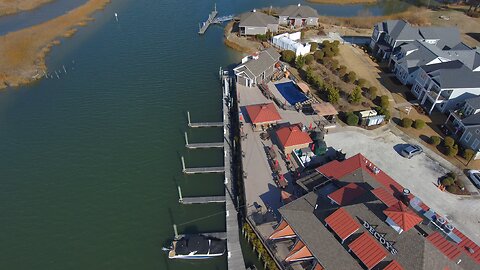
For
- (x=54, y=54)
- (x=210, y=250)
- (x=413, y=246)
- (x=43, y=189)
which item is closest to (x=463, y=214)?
(x=413, y=246)

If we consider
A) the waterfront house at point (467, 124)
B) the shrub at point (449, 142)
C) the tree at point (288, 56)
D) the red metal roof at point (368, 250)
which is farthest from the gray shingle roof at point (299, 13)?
the red metal roof at point (368, 250)

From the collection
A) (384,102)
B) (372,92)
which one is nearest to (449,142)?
(384,102)

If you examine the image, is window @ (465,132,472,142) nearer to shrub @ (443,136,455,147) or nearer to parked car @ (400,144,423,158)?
shrub @ (443,136,455,147)

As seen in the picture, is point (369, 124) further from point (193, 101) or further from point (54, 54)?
point (54, 54)

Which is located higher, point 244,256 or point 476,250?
point 476,250

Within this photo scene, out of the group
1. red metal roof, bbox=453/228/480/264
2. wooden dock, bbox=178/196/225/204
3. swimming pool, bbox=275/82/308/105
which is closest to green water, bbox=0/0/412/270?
wooden dock, bbox=178/196/225/204

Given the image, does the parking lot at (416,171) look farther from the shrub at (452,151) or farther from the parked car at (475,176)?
the shrub at (452,151)
